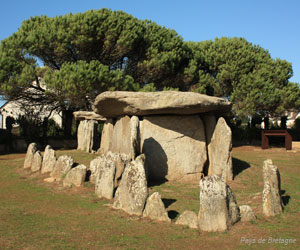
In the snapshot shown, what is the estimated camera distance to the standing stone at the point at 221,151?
1242cm

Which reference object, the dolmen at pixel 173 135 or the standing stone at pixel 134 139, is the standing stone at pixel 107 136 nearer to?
the dolmen at pixel 173 135

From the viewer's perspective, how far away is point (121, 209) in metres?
8.12

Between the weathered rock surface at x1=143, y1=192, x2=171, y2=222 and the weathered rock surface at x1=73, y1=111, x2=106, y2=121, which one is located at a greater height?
the weathered rock surface at x1=73, y1=111, x2=106, y2=121

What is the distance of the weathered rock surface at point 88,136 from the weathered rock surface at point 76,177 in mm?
5646

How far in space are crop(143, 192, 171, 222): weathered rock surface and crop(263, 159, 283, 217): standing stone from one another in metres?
2.28

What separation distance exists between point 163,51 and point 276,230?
20.7 m

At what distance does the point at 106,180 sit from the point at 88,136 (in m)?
7.71

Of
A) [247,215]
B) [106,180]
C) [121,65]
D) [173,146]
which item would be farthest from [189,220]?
[121,65]

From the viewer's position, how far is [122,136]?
13.4m

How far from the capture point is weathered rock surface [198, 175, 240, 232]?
659 cm

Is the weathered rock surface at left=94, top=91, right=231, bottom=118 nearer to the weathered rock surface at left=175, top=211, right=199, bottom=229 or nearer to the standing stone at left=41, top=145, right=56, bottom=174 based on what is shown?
the standing stone at left=41, top=145, right=56, bottom=174

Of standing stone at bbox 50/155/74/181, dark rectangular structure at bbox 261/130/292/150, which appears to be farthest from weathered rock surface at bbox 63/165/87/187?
dark rectangular structure at bbox 261/130/292/150

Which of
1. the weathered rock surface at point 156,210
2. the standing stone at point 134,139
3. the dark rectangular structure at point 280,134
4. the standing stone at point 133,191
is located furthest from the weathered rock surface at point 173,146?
the dark rectangular structure at point 280,134

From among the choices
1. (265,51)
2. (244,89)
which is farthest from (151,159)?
(265,51)
